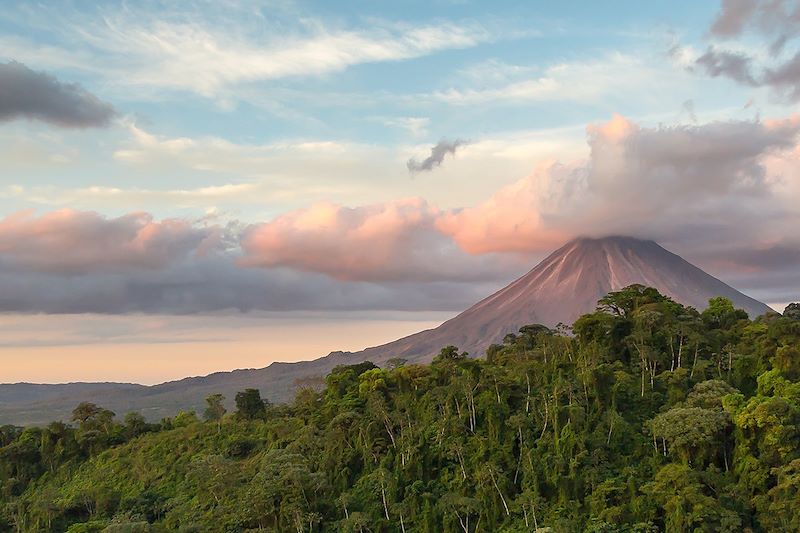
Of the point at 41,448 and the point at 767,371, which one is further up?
the point at 767,371

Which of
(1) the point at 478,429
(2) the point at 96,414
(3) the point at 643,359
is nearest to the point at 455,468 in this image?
(1) the point at 478,429

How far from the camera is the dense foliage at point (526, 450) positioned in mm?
47312

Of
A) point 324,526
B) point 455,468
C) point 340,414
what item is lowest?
point 324,526

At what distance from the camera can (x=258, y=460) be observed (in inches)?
2532

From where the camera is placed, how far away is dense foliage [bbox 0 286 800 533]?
47312 millimetres

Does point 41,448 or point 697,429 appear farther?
point 41,448

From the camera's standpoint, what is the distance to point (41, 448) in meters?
81.0

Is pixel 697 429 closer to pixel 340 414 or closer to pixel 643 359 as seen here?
pixel 643 359

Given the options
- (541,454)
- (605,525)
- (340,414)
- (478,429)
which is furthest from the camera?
(340,414)

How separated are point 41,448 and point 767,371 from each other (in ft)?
247

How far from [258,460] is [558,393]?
2747cm

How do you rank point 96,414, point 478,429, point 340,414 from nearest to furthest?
point 478,429, point 340,414, point 96,414

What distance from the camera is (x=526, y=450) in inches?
2149

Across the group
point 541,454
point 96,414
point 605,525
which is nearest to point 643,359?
point 541,454
